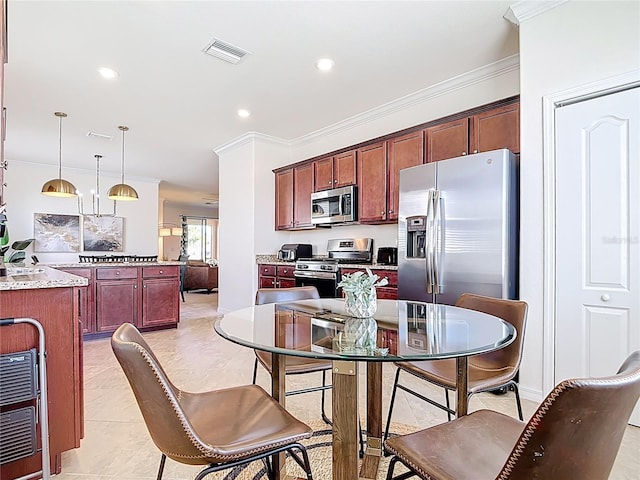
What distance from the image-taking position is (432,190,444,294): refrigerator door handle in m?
2.91

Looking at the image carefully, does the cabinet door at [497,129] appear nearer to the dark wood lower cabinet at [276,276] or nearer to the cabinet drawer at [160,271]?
the dark wood lower cabinet at [276,276]

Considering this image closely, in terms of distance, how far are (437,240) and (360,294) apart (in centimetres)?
153

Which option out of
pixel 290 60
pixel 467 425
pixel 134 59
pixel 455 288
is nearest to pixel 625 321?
pixel 455 288

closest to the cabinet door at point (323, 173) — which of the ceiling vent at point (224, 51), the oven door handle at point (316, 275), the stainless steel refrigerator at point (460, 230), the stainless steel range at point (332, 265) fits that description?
the stainless steel range at point (332, 265)

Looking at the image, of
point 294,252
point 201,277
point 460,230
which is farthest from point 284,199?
point 201,277

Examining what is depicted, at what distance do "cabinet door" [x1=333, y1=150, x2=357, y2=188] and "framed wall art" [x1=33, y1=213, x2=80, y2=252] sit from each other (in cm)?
590

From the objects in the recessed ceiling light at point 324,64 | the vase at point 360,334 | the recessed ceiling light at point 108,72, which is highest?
the recessed ceiling light at point 324,64

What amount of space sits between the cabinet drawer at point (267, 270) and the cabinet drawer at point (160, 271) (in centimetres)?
114

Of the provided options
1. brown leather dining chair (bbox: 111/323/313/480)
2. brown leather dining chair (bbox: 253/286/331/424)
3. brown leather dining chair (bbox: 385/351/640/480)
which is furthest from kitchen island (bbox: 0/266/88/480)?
brown leather dining chair (bbox: 385/351/640/480)

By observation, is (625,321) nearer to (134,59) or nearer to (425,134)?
(425,134)

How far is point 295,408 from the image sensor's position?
2.39 metres

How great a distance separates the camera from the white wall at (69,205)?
6.71 m

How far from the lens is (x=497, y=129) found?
2994mm

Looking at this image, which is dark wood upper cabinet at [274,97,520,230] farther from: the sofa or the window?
the window
